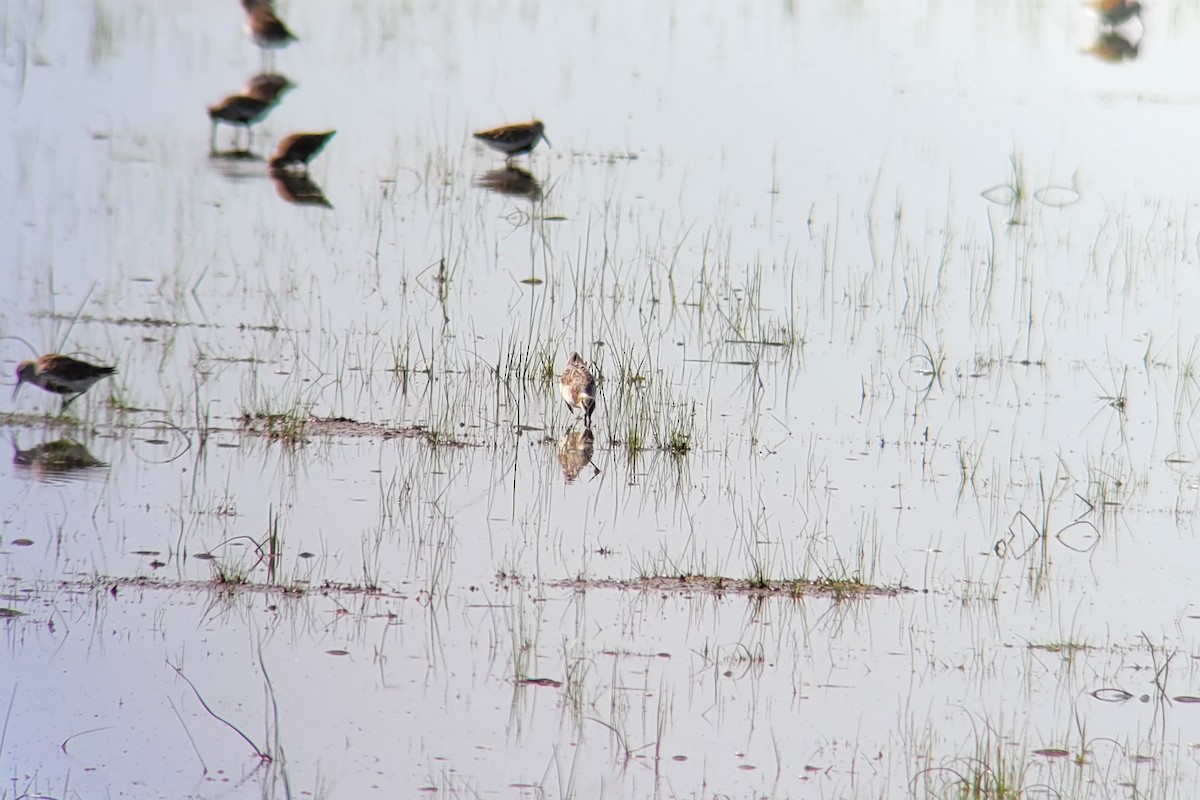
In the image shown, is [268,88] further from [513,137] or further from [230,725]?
[230,725]

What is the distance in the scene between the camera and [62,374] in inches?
287

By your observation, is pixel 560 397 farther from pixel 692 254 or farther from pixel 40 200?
pixel 40 200

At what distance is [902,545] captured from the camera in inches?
262

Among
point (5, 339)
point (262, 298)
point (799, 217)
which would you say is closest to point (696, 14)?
point (799, 217)

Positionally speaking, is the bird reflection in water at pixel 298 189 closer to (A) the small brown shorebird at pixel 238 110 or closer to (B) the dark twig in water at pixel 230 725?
(A) the small brown shorebird at pixel 238 110

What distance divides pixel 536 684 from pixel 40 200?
7.78m

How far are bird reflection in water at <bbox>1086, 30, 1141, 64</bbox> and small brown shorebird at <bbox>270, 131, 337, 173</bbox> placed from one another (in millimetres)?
12109

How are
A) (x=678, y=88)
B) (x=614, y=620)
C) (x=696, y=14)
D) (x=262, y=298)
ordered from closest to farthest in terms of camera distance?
(x=614, y=620) → (x=262, y=298) → (x=678, y=88) → (x=696, y=14)

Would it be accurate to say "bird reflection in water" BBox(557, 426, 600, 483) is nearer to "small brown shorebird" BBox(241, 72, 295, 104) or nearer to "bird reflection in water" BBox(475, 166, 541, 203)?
"bird reflection in water" BBox(475, 166, 541, 203)

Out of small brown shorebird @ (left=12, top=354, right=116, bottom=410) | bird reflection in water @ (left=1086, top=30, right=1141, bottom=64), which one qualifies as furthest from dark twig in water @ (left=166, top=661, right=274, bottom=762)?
bird reflection in water @ (left=1086, top=30, right=1141, bottom=64)

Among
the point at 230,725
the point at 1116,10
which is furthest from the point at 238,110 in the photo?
the point at 1116,10

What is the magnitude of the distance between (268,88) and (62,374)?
7695 mm

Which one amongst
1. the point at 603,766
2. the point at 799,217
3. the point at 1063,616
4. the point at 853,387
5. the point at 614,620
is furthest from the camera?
the point at 799,217

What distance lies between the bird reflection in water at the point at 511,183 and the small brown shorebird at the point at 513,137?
0.64 ft
